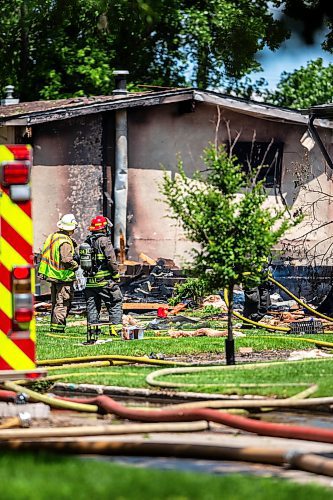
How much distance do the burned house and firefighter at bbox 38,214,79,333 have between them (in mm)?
6683

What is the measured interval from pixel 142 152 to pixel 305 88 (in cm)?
1955

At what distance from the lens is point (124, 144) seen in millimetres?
26750

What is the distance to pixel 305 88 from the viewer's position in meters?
45.5

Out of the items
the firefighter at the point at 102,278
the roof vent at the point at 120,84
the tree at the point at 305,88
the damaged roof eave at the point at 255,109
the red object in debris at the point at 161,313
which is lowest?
the red object in debris at the point at 161,313

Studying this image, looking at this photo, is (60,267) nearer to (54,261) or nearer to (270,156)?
(54,261)

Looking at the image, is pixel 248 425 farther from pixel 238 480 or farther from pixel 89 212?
pixel 89 212

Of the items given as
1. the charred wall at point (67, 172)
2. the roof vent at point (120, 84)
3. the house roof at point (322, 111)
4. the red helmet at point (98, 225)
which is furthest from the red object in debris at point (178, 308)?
the roof vent at point (120, 84)

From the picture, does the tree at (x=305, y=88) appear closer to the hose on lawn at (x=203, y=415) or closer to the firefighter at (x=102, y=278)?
the firefighter at (x=102, y=278)

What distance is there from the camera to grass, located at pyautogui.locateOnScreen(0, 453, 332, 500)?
595cm

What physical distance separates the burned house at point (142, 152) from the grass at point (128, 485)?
18869 mm

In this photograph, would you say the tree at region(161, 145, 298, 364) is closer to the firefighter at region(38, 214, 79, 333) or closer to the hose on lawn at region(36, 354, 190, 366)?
the hose on lawn at region(36, 354, 190, 366)

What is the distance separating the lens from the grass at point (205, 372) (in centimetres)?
1120

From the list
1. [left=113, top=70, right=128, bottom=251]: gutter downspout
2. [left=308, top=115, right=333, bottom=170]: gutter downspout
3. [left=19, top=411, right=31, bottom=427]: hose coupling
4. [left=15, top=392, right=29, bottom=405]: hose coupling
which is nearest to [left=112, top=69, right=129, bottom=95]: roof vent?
[left=113, top=70, right=128, bottom=251]: gutter downspout

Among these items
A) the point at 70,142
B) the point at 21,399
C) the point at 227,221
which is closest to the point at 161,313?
the point at 70,142
